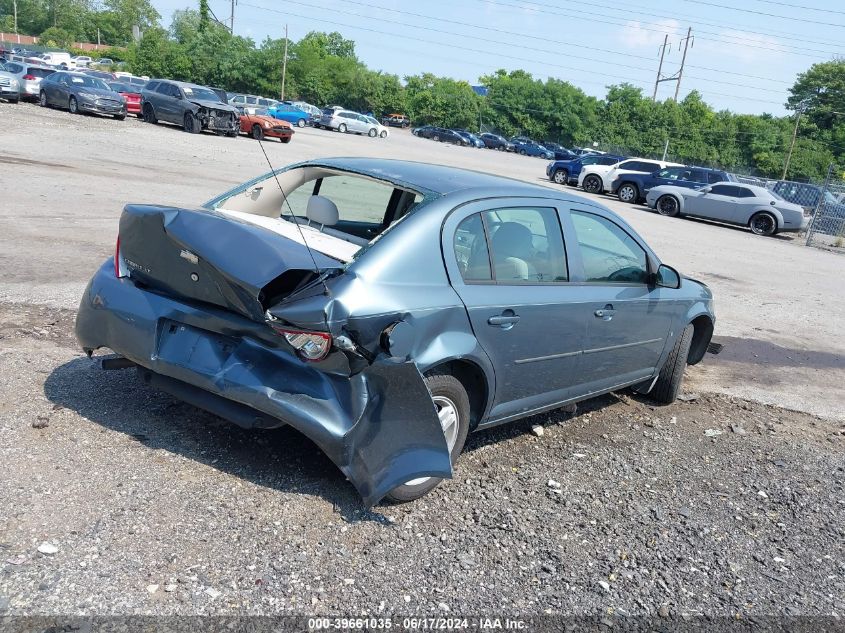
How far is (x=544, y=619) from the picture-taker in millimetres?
3176

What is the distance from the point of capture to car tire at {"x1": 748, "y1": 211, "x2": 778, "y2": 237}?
79.8 ft

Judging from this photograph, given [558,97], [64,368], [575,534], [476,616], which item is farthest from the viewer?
[558,97]

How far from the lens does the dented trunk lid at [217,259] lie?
3.49m

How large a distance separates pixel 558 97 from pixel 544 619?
306ft

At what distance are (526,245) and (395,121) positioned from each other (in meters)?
85.5

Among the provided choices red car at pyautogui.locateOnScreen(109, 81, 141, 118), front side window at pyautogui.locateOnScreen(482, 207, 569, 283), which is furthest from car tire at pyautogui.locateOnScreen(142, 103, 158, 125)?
front side window at pyautogui.locateOnScreen(482, 207, 569, 283)

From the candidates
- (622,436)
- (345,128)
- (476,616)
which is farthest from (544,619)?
(345,128)

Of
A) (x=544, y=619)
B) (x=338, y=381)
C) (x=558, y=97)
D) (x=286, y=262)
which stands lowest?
(x=544, y=619)

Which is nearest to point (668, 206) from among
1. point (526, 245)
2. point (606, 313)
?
point (606, 313)

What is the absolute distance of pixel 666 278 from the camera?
18.4ft

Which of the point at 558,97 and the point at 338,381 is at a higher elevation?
the point at 558,97

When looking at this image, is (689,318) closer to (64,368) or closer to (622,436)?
(622,436)

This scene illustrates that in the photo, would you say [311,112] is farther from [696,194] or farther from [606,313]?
[606,313]

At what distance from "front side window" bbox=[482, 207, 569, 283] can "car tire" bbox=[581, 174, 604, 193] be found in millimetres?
26249
